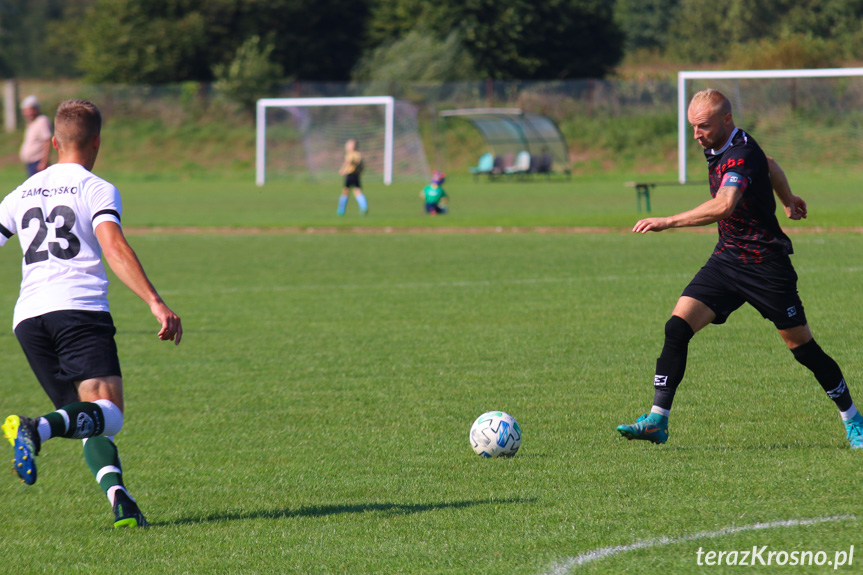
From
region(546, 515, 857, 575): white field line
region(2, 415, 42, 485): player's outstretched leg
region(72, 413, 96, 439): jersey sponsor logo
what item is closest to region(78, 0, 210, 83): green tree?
region(72, 413, 96, 439): jersey sponsor logo

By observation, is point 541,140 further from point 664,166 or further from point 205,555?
point 205,555

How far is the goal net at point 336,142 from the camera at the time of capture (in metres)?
44.9

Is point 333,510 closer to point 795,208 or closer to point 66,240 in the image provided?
point 66,240

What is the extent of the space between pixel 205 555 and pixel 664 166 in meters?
42.3

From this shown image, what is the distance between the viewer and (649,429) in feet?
20.3

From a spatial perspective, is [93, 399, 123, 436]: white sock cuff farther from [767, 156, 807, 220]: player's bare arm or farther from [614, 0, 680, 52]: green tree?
[614, 0, 680, 52]: green tree

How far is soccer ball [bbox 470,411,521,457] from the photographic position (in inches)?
243

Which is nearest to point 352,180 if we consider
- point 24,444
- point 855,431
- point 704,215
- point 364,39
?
point 855,431

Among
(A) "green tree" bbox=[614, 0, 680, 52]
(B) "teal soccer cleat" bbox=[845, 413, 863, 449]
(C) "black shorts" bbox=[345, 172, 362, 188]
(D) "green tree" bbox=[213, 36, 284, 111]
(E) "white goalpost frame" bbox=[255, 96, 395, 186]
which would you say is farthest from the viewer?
(A) "green tree" bbox=[614, 0, 680, 52]

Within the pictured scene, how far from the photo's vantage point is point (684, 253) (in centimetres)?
1708

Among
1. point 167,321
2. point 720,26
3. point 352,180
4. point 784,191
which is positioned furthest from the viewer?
point 720,26

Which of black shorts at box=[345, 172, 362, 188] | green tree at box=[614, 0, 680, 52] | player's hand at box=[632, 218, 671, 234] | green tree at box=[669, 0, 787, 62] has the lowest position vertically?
player's hand at box=[632, 218, 671, 234]

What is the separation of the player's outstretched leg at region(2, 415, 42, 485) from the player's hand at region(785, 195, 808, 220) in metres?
4.42

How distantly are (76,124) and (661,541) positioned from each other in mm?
3241
